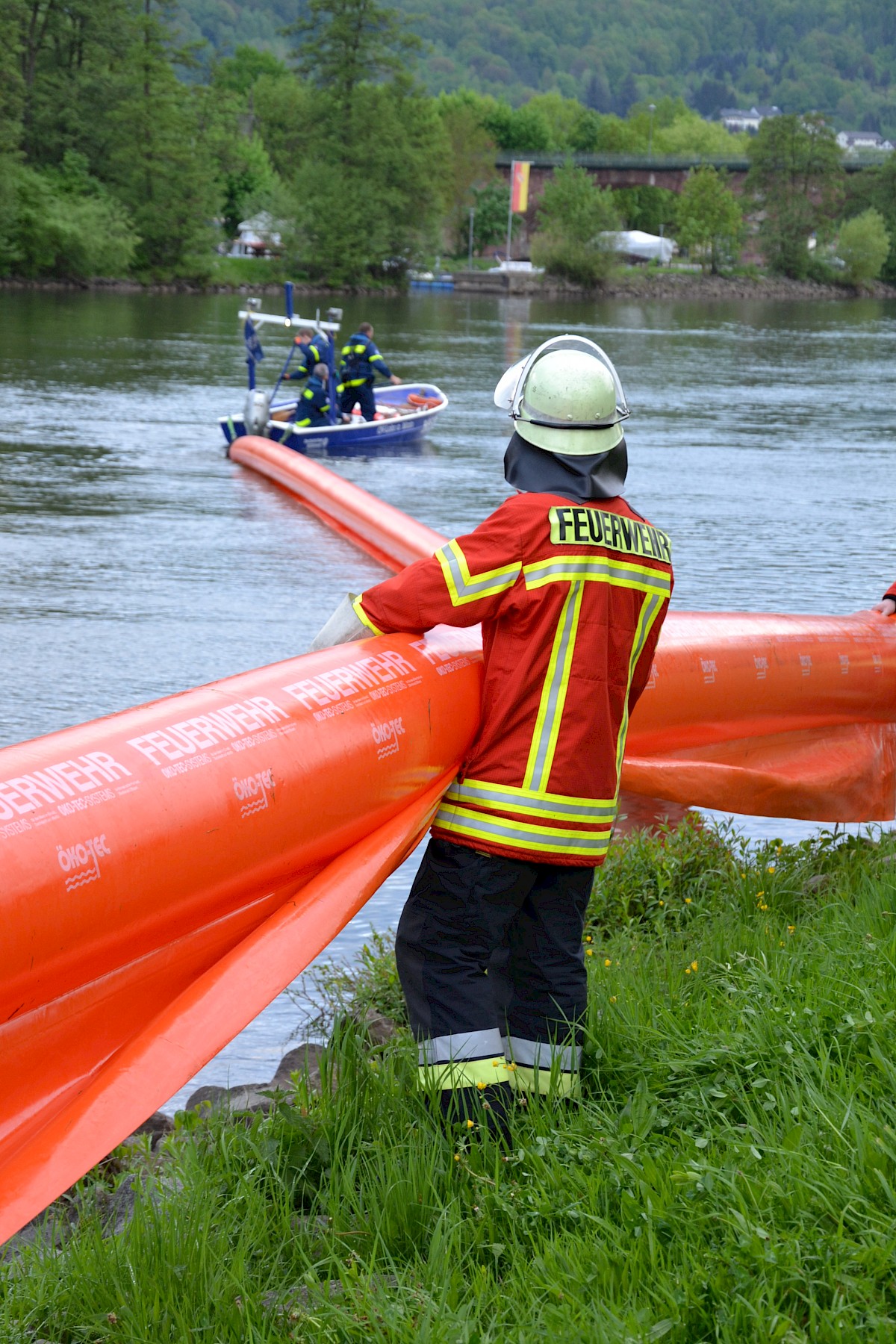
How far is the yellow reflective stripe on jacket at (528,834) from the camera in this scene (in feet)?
10.1

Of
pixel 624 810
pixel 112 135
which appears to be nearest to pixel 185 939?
pixel 624 810

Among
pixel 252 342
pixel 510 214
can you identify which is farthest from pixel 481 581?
pixel 510 214

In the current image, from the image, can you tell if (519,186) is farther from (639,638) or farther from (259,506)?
(639,638)

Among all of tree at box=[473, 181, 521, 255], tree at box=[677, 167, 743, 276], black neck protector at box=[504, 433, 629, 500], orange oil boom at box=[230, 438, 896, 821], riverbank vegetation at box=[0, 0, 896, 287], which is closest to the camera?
black neck protector at box=[504, 433, 629, 500]

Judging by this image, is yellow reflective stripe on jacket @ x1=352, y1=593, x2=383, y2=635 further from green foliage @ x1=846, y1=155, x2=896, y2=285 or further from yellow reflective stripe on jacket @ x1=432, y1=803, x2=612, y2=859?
green foliage @ x1=846, y1=155, x2=896, y2=285

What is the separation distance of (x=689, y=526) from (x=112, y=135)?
6114 cm

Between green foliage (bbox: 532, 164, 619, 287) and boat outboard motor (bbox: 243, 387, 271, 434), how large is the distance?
2888 inches

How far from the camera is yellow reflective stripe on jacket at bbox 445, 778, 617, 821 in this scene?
3076 mm

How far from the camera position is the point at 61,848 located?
104 inches

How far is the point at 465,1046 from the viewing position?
119 inches

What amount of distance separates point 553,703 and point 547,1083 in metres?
0.83

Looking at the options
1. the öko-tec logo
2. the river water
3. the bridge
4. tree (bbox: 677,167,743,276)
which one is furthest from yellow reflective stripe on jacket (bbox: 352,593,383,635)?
the bridge

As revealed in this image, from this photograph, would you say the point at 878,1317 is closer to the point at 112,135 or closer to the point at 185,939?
the point at 185,939

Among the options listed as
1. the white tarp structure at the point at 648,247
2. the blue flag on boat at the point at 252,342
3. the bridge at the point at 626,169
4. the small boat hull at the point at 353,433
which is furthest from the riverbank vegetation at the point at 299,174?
the blue flag on boat at the point at 252,342
